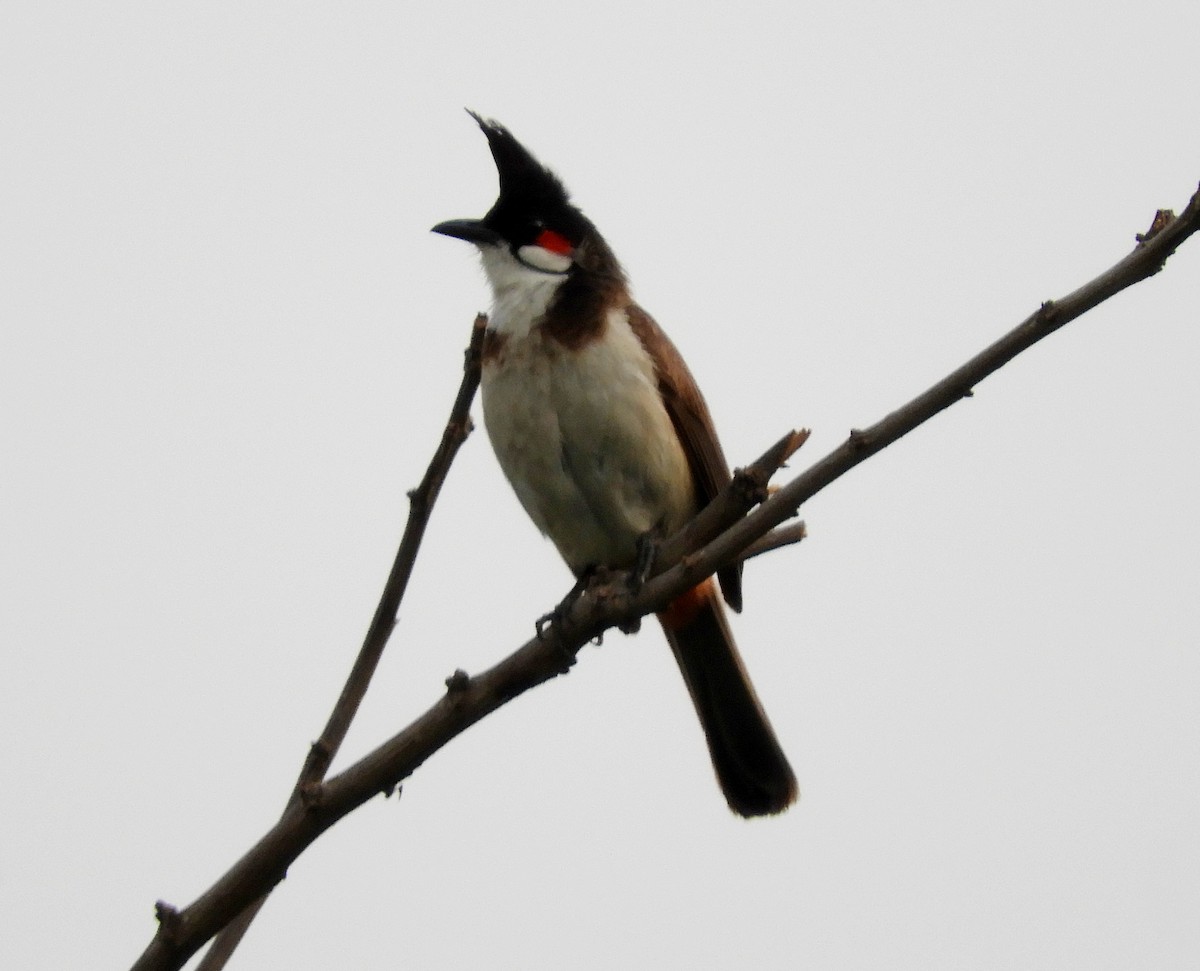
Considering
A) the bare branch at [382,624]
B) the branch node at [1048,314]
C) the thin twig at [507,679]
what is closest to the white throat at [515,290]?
the bare branch at [382,624]

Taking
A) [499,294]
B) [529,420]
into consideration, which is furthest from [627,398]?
[499,294]

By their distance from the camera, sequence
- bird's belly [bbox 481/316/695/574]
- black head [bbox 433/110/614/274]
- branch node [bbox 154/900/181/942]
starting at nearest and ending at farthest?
branch node [bbox 154/900/181/942] < bird's belly [bbox 481/316/695/574] < black head [bbox 433/110/614/274]

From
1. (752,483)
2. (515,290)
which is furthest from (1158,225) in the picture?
(515,290)

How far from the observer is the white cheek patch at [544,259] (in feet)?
13.8

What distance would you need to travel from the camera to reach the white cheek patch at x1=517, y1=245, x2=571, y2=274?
4203 mm

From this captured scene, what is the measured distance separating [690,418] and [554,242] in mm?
827

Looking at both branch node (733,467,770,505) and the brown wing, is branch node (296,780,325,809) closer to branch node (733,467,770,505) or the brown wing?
branch node (733,467,770,505)

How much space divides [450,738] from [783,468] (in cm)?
81

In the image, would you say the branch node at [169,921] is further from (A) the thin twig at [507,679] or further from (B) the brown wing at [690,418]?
(B) the brown wing at [690,418]

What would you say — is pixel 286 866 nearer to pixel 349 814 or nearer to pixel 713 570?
pixel 349 814

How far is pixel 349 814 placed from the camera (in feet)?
7.10

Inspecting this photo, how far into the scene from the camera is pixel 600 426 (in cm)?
368

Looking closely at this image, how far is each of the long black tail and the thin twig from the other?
1.83 m

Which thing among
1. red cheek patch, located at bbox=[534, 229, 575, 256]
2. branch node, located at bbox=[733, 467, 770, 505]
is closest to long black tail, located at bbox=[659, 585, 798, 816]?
red cheek patch, located at bbox=[534, 229, 575, 256]
